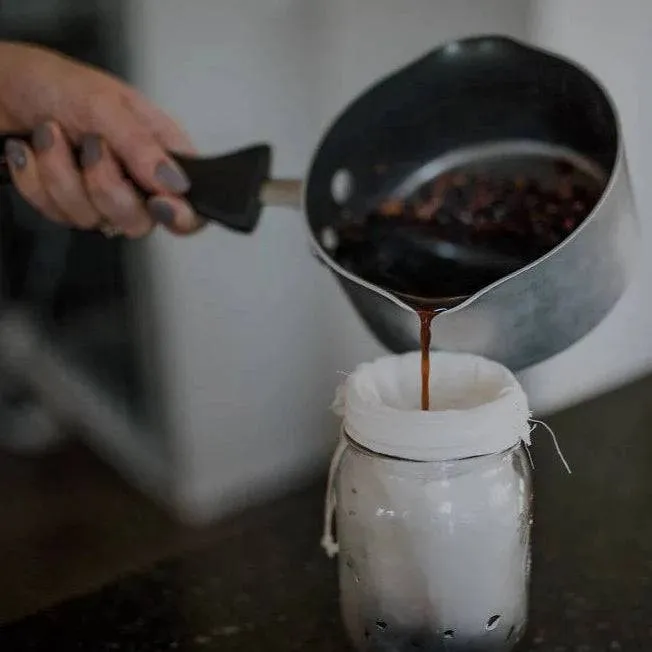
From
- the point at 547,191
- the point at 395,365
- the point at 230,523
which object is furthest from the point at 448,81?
the point at 230,523

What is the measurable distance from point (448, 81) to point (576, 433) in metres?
0.28

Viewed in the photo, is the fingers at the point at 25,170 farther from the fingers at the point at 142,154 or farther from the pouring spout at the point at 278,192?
the pouring spout at the point at 278,192

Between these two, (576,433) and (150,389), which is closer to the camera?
(576,433)

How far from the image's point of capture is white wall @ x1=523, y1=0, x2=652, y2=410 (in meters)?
0.76

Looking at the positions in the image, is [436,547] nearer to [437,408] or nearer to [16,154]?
[437,408]

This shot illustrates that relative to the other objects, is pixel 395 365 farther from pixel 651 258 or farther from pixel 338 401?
pixel 651 258

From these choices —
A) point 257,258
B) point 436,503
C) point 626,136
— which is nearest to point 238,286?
point 257,258

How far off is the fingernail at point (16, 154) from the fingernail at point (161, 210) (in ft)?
0.28

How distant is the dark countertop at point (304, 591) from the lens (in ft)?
1.63

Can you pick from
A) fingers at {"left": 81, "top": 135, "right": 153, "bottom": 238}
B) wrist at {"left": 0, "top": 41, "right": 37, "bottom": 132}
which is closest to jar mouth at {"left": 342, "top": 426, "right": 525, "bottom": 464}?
fingers at {"left": 81, "top": 135, "right": 153, "bottom": 238}

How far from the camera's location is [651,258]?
826 millimetres

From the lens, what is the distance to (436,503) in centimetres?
43

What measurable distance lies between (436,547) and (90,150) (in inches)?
12.0

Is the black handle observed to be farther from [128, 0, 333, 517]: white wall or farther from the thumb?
[128, 0, 333, 517]: white wall
